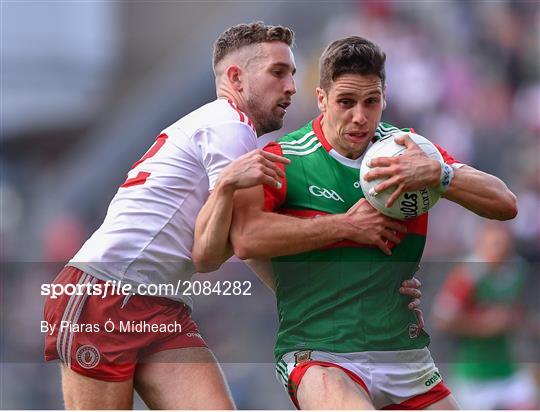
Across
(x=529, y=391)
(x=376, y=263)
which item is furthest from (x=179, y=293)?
(x=529, y=391)

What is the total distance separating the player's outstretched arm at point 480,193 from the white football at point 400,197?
0.09 meters

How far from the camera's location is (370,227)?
4418 millimetres

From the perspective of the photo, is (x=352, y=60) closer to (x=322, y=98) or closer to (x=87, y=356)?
(x=322, y=98)

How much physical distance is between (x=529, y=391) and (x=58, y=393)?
3.63 meters

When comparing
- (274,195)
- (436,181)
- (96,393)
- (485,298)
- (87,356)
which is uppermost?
(436,181)

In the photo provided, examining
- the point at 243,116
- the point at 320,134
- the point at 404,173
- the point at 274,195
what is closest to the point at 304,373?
the point at 274,195

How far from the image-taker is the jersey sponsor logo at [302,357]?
4.41m

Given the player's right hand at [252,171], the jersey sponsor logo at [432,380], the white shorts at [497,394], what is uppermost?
the player's right hand at [252,171]

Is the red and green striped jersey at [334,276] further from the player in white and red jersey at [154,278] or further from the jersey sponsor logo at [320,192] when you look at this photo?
the player in white and red jersey at [154,278]

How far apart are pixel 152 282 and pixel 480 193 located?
4.47ft

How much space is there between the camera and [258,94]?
489cm

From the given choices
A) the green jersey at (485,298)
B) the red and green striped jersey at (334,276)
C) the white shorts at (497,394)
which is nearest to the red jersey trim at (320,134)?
the red and green striped jersey at (334,276)

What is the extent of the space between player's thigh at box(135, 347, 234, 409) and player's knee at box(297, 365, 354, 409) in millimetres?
424

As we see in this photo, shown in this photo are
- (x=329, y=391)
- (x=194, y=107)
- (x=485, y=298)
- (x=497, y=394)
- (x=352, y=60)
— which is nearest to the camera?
(x=329, y=391)
